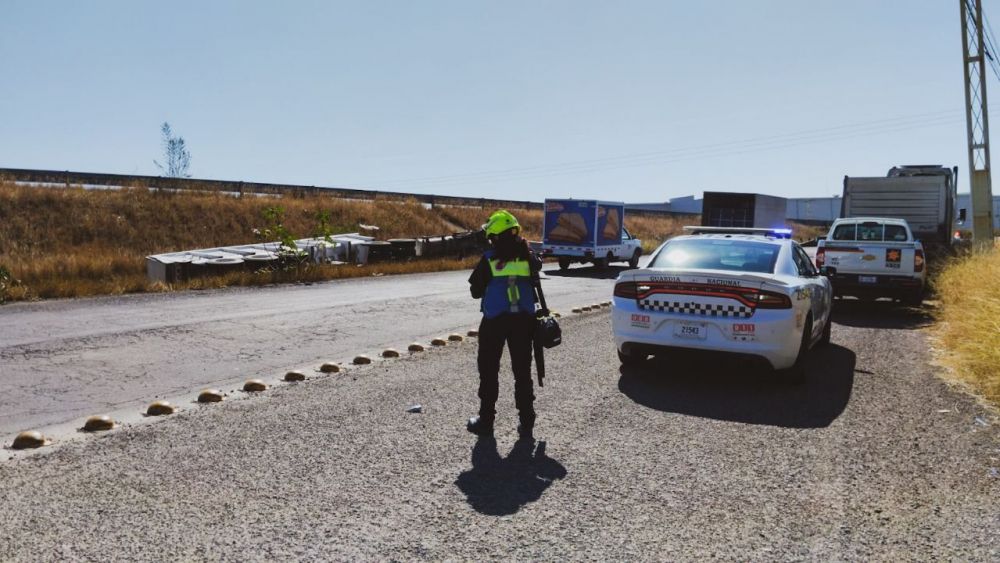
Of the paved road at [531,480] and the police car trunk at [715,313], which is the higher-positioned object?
the police car trunk at [715,313]

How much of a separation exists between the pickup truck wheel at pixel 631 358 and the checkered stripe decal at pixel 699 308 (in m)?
0.61

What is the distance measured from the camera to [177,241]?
30.8 m

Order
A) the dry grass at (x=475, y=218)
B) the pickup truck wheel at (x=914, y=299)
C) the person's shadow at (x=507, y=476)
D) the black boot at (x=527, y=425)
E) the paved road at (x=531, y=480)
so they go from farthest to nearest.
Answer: the dry grass at (x=475, y=218) < the pickup truck wheel at (x=914, y=299) < the black boot at (x=527, y=425) < the person's shadow at (x=507, y=476) < the paved road at (x=531, y=480)

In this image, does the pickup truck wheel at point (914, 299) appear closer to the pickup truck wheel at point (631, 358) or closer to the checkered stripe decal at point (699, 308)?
the pickup truck wheel at point (631, 358)

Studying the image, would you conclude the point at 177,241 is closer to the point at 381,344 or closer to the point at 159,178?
the point at 159,178

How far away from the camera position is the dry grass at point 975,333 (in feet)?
24.3

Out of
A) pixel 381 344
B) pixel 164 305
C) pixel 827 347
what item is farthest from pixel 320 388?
pixel 164 305

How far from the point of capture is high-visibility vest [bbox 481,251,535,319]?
5836mm

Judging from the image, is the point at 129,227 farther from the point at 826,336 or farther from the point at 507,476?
the point at 507,476

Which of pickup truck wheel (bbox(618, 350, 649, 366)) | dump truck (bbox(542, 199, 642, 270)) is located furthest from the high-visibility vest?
dump truck (bbox(542, 199, 642, 270))

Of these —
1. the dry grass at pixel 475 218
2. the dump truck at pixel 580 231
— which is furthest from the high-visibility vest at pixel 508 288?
the dry grass at pixel 475 218

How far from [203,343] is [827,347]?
27.2 ft

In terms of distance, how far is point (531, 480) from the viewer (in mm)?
4781

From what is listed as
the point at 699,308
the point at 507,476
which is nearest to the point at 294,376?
the point at 507,476
